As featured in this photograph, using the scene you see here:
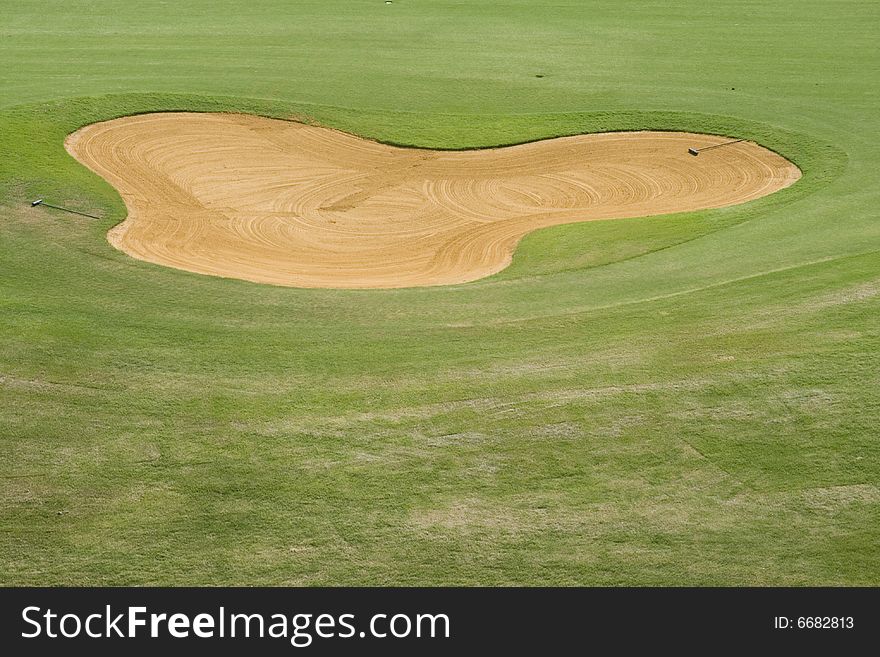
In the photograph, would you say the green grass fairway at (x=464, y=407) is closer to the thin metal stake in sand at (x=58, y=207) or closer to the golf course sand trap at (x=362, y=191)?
the thin metal stake in sand at (x=58, y=207)

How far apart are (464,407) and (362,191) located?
12041 mm

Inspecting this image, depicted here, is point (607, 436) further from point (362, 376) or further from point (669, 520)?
point (362, 376)

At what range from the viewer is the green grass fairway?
1162 cm

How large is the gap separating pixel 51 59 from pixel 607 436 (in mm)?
25028

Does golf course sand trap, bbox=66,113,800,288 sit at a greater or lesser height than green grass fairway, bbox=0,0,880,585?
greater

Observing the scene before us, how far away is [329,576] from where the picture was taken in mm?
11180

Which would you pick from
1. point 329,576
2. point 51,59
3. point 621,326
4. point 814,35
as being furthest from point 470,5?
point 329,576

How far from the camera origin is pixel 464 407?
14078 mm

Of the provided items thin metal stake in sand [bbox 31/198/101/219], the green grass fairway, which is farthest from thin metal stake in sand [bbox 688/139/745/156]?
thin metal stake in sand [bbox 31/198/101/219]

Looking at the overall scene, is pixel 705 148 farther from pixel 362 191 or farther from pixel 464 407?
pixel 464 407

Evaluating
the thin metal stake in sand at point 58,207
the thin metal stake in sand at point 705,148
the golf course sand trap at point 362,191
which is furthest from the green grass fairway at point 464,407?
the thin metal stake in sand at point 705,148

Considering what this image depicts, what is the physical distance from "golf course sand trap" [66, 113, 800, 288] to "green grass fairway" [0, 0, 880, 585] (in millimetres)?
1168

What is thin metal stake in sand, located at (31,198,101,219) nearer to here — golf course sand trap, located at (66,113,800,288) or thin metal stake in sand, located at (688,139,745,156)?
golf course sand trap, located at (66,113,800,288)

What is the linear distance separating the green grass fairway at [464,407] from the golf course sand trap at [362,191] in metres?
Result: 1.17
